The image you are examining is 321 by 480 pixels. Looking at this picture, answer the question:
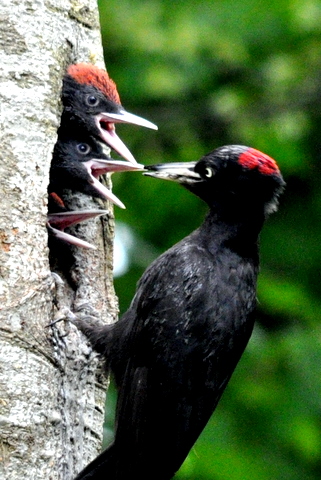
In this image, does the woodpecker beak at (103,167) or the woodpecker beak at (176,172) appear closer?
the woodpecker beak at (176,172)

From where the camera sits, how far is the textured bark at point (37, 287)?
4758mm

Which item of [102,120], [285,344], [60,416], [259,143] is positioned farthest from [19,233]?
[259,143]

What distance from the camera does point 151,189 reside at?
8.68 metres

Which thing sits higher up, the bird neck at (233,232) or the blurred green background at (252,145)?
the bird neck at (233,232)

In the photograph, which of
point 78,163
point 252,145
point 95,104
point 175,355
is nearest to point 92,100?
point 95,104

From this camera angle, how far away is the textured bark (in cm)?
476

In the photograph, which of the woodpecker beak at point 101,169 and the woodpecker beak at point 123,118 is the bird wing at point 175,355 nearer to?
the woodpecker beak at point 101,169

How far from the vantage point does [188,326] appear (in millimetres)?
5371

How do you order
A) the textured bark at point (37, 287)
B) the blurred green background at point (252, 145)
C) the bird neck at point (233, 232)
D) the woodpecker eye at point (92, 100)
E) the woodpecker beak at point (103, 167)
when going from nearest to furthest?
1. the textured bark at point (37, 287)
2. the bird neck at point (233, 232)
3. the woodpecker beak at point (103, 167)
4. the woodpecker eye at point (92, 100)
5. the blurred green background at point (252, 145)

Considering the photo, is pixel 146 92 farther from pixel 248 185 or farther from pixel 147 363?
pixel 147 363

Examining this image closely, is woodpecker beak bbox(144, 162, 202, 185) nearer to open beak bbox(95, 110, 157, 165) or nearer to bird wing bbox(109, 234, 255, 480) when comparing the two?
open beak bbox(95, 110, 157, 165)

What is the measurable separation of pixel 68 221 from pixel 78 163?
16.8 inches

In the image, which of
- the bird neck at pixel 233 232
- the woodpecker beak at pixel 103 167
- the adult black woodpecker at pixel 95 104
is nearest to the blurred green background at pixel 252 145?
the bird neck at pixel 233 232

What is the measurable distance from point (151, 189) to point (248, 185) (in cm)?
297
